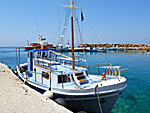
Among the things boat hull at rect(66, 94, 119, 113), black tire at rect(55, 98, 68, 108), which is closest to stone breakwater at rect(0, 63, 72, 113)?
black tire at rect(55, 98, 68, 108)

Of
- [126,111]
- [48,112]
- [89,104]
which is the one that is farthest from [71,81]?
[126,111]

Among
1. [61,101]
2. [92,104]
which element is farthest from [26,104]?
[92,104]

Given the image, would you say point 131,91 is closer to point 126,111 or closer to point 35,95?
point 126,111

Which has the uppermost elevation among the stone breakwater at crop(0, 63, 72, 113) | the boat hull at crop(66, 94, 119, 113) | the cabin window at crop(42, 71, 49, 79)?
the cabin window at crop(42, 71, 49, 79)

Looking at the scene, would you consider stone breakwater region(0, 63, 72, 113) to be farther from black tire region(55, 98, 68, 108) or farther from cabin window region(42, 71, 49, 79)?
cabin window region(42, 71, 49, 79)

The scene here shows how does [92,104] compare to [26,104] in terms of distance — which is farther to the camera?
[92,104]

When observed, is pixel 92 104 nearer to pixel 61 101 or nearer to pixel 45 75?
pixel 61 101

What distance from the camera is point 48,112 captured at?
22.4 feet

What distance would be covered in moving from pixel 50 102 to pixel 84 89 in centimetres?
212

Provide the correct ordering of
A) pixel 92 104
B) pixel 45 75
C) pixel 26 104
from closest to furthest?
pixel 26 104 → pixel 92 104 → pixel 45 75

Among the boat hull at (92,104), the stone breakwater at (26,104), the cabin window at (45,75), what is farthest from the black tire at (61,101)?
the cabin window at (45,75)

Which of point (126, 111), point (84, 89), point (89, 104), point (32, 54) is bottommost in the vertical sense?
point (126, 111)

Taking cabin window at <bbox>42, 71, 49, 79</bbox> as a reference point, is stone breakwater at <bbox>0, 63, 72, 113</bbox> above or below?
below

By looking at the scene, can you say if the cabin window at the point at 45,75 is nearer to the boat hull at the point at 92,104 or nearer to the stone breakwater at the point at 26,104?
the stone breakwater at the point at 26,104
